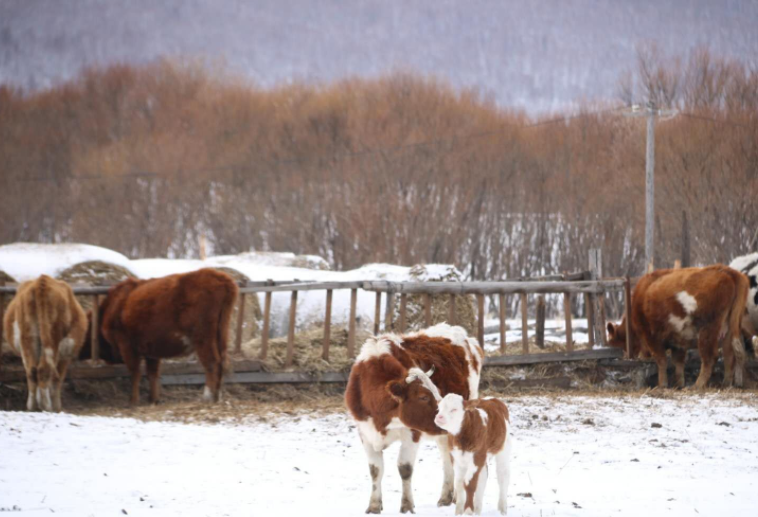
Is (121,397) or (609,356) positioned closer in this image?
(121,397)

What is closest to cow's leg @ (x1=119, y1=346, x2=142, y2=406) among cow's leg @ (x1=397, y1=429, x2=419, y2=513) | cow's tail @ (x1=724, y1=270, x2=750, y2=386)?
cow's leg @ (x1=397, y1=429, x2=419, y2=513)

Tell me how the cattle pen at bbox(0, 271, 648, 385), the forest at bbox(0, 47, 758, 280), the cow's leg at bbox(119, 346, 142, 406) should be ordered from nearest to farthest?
1. the cow's leg at bbox(119, 346, 142, 406)
2. the cattle pen at bbox(0, 271, 648, 385)
3. the forest at bbox(0, 47, 758, 280)

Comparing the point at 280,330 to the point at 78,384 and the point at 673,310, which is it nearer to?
the point at 78,384

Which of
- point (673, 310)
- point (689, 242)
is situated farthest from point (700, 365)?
point (689, 242)

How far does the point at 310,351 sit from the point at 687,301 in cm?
512

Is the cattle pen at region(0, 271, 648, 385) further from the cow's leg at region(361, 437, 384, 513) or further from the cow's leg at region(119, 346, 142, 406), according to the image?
the cow's leg at region(361, 437, 384, 513)

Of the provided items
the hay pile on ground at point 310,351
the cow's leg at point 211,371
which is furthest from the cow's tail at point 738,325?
the cow's leg at point 211,371

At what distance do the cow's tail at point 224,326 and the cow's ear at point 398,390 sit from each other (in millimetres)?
5540

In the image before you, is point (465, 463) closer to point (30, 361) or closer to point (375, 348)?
point (375, 348)

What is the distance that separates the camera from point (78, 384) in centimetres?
1123

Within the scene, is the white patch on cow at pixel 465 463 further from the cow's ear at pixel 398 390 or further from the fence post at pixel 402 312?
the fence post at pixel 402 312

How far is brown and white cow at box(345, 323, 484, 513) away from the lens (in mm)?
5719

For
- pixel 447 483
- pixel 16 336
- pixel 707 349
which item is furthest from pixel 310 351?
pixel 447 483

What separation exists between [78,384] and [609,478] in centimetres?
717
